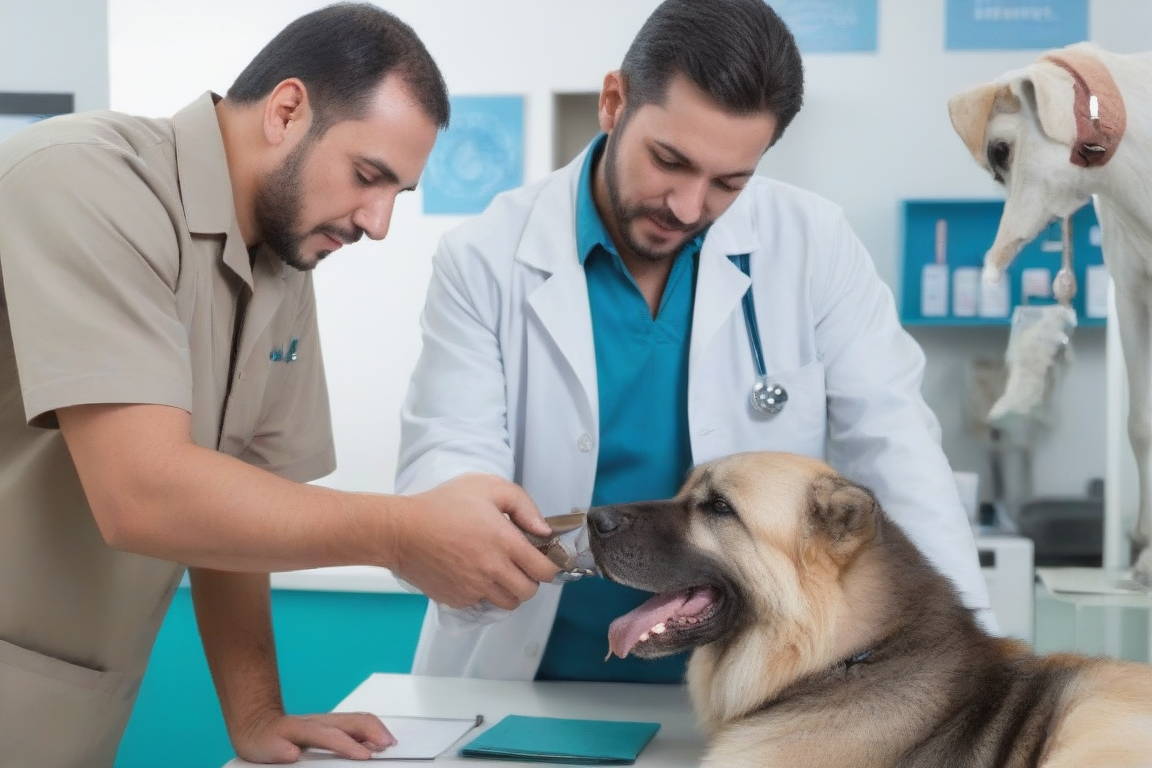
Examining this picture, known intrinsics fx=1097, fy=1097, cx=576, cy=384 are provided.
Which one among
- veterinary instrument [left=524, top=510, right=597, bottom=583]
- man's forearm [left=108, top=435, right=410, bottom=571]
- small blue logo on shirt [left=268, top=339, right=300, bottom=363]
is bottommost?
veterinary instrument [left=524, top=510, right=597, bottom=583]

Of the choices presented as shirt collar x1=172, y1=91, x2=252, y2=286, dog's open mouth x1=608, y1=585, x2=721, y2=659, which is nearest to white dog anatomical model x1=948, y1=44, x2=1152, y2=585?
dog's open mouth x1=608, y1=585, x2=721, y2=659

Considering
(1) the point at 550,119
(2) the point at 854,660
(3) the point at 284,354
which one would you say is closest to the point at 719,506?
(2) the point at 854,660

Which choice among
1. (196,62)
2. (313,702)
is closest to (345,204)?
(313,702)

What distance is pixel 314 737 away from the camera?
4.89 feet

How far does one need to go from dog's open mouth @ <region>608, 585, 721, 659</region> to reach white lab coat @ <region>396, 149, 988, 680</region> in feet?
1.08

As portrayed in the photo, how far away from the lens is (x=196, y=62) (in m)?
4.54

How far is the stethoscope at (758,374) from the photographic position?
1.85 m

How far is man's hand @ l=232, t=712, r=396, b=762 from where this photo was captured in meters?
1.47

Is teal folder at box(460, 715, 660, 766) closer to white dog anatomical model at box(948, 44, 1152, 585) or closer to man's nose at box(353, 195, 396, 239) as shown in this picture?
man's nose at box(353, 195, 396, 239)

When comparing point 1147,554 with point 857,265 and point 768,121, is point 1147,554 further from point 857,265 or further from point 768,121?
point 768,121

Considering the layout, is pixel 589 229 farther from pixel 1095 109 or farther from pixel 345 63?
pixel 1095 109

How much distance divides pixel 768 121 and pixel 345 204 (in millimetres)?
634

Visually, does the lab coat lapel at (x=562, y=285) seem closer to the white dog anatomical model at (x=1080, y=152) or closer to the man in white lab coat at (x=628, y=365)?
the man in white lab coat at (x=628, y=365)

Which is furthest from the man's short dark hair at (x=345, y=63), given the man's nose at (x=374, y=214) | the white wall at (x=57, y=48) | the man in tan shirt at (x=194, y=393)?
the white wall at (x=57, y=48)
